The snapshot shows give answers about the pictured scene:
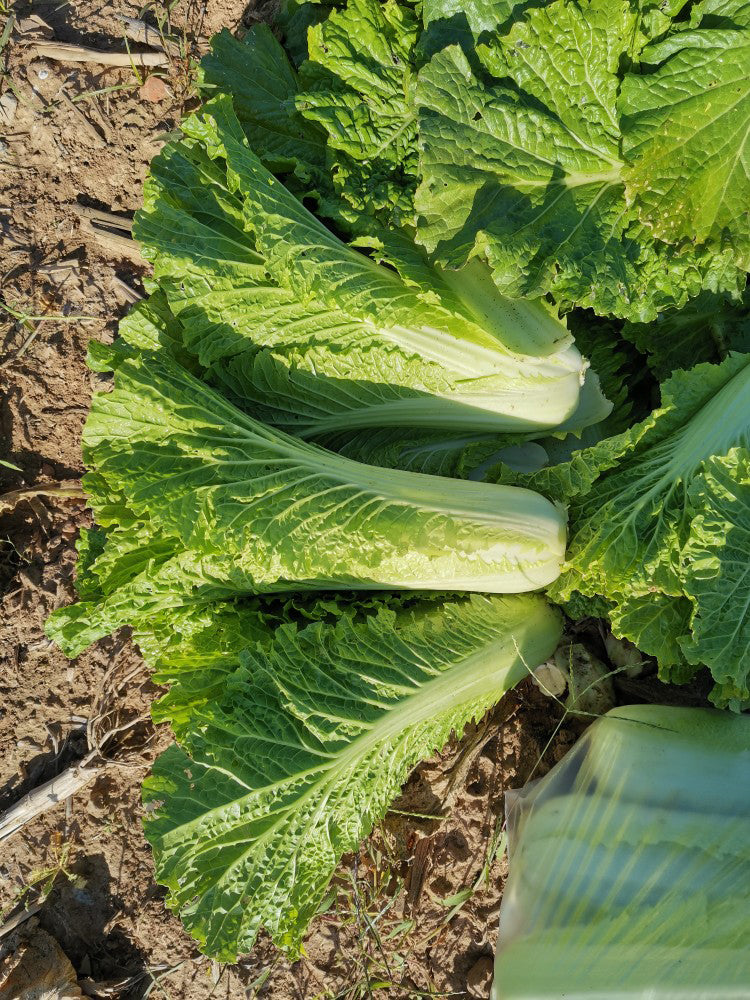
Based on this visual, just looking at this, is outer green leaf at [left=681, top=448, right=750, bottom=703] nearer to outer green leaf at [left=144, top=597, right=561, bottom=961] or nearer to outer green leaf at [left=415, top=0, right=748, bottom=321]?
outer green leaf at [left=415, top=0, right=748, bottom=321]

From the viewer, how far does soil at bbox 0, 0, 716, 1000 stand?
12.8 ft

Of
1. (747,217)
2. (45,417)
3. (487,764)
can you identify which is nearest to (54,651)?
(45,417)

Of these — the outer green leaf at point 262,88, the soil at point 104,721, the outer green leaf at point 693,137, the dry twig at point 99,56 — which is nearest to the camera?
the outer green leaf at point 693,137

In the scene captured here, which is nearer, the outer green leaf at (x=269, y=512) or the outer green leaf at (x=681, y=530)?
the outer green leaf at (x=681, y=530)

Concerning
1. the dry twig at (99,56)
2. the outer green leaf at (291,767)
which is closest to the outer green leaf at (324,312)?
the outer green leaf at (291,767)

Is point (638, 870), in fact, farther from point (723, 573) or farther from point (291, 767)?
point (291, 767)

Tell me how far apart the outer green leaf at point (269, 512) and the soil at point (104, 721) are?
1136 mm

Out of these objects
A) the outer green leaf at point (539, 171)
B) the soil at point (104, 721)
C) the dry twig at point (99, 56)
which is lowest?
the soil at point (104, 721)

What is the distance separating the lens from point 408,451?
3.48 metres

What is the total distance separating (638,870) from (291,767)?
4.14 feet

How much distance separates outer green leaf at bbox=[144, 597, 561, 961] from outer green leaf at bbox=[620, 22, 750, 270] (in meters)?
1.79

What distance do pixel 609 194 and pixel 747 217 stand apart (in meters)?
0.50

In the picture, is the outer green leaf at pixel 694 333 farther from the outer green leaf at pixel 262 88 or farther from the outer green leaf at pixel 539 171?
the outer green leaf at pixel 262 88

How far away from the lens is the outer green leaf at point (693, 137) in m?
2.76
